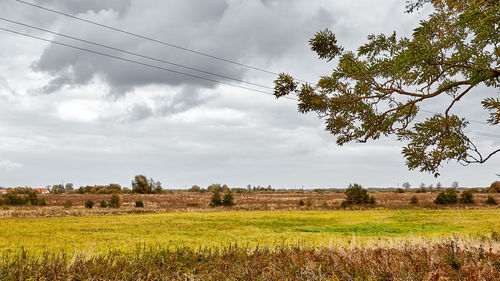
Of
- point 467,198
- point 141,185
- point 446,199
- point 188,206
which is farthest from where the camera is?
point 141,185

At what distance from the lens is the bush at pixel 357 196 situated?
57013mm

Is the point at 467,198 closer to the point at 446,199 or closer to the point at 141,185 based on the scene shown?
the point at 446,199

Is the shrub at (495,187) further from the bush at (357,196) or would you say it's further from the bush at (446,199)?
the bush at (357,196)

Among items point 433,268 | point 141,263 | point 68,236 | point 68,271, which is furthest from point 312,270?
point 68,236

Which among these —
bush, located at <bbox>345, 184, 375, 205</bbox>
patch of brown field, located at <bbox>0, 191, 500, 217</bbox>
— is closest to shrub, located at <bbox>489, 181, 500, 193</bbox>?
patch of brown field, located at <bbox>0, 191, 500, 217</bbox>

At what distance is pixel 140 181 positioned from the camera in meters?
126

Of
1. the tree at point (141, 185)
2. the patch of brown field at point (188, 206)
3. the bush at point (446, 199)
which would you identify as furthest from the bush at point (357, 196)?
the tree at point (141, 185)

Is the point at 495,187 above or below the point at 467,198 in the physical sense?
above

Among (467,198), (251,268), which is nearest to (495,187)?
(467,198)

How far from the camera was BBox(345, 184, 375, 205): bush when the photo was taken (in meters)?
57.0

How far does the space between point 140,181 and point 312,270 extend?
423 ft

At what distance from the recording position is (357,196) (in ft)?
Answer: 188

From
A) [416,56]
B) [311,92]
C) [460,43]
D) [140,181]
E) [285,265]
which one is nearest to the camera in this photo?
[285,265]

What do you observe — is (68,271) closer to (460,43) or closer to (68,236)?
(460,43)
